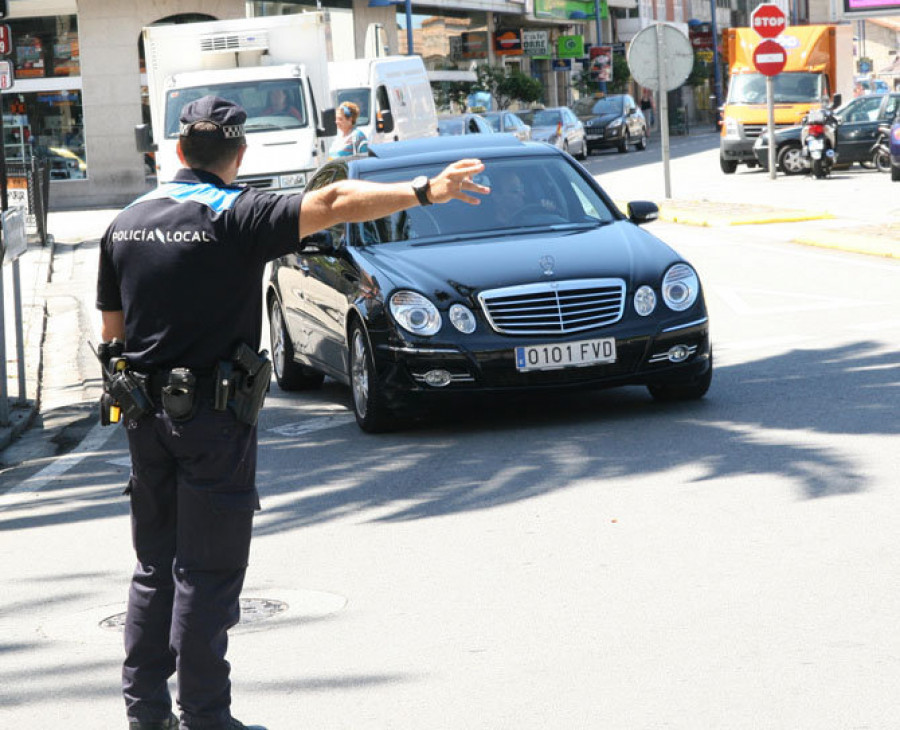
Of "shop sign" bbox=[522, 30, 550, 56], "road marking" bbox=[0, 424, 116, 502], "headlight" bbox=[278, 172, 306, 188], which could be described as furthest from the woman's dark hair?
"shop sign" bbox=[522, 30, 550, 56]

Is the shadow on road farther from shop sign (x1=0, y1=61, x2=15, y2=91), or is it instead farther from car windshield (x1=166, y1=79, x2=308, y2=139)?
car windshield (x1=166, y1=79, x2=308, y2=139)

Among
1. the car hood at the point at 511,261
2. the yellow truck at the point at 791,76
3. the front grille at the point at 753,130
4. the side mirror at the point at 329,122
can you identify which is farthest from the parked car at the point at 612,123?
the car hood at the point at 511,261

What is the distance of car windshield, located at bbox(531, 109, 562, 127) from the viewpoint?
46791 millimetres

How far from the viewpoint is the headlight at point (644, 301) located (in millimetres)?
9258

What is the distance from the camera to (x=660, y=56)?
2531cm

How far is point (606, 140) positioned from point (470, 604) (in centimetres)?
4893

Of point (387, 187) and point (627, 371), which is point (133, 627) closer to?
point (387, 187)

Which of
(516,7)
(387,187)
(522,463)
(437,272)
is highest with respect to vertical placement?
(516,7)

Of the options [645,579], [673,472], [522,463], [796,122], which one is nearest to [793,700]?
[645,579]

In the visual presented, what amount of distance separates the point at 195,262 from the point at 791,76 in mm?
33630

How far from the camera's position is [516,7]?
66.2 m

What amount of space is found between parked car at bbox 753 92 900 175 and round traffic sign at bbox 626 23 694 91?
6.75 m

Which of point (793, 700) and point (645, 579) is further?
point (645, 579)

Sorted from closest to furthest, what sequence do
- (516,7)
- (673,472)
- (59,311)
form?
(673,472) < (59,311) < (516,7)
